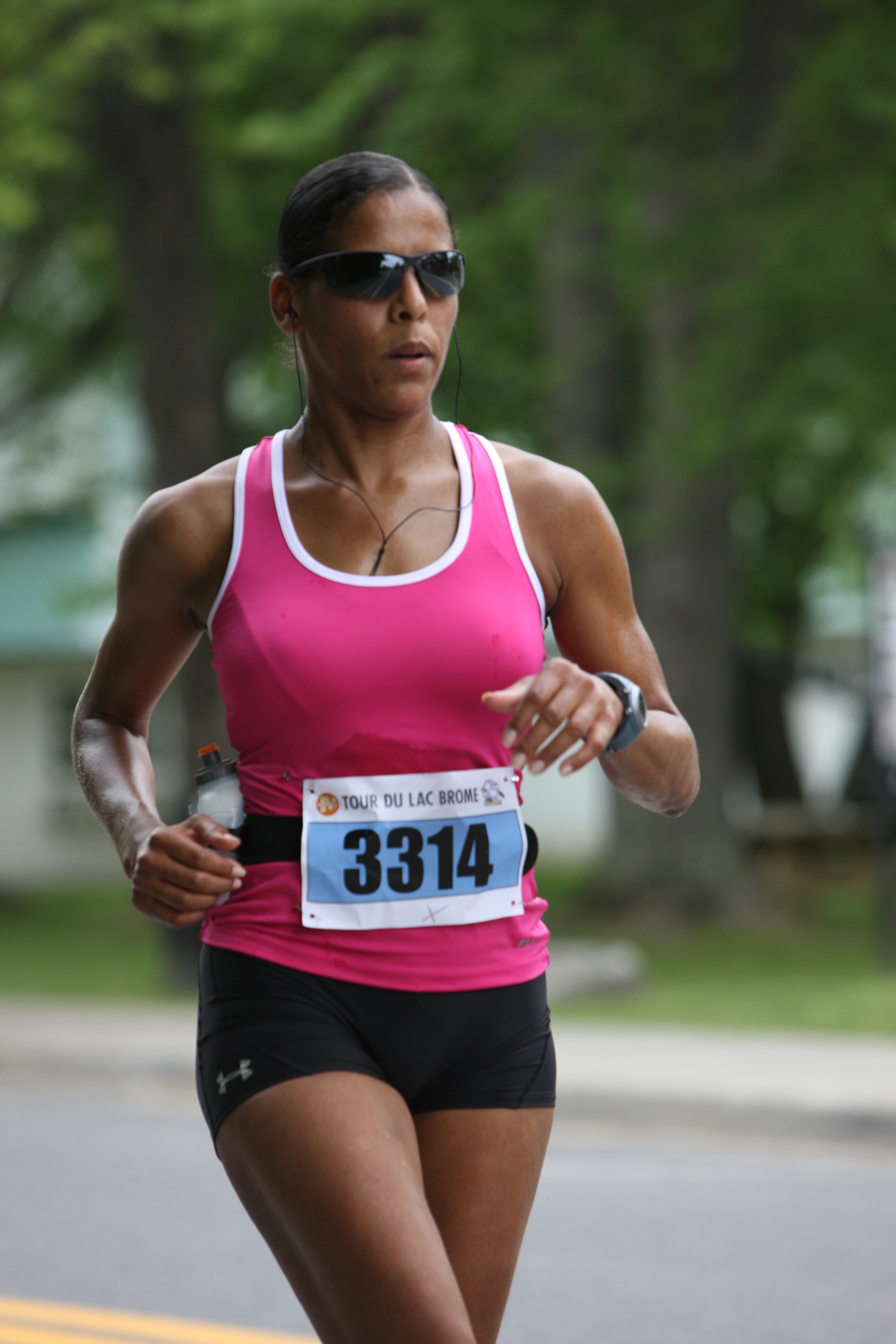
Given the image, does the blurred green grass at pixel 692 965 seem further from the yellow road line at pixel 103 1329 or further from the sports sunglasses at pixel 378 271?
the sports sunglasses at pixel 378 271

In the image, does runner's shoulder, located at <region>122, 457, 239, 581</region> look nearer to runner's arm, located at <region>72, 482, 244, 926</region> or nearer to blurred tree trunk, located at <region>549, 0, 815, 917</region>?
runner's arm, located at <region>72, 482, 244, 926</region>

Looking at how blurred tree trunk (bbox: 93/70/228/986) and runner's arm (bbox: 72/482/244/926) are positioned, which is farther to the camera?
blurred tree trunk (bbox: 93/70/228/986)

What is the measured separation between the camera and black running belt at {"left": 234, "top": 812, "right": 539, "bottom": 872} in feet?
8.24

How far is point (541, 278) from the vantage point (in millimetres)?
17391

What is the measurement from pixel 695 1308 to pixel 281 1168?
137 inches

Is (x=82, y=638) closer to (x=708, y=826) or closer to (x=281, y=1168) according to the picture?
(x=708, y=826)

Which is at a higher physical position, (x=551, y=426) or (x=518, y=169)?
(x=518, y=169)

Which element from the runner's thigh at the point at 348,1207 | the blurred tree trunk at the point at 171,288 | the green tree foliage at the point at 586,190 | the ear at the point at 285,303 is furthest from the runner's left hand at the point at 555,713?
the blurred tree trunk at the point at 171,288

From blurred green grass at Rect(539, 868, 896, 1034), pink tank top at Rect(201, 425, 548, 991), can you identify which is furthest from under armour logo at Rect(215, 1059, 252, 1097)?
blurred green grass at Rect(539, 868, 896, 1034)

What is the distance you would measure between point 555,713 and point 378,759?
0.31m

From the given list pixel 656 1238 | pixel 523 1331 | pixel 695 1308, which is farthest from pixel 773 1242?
pixel 523 1331

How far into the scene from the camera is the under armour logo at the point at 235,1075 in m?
2.44

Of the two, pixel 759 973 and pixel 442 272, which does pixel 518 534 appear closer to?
pixel 442 272

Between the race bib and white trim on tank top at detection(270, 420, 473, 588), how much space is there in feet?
0.83
